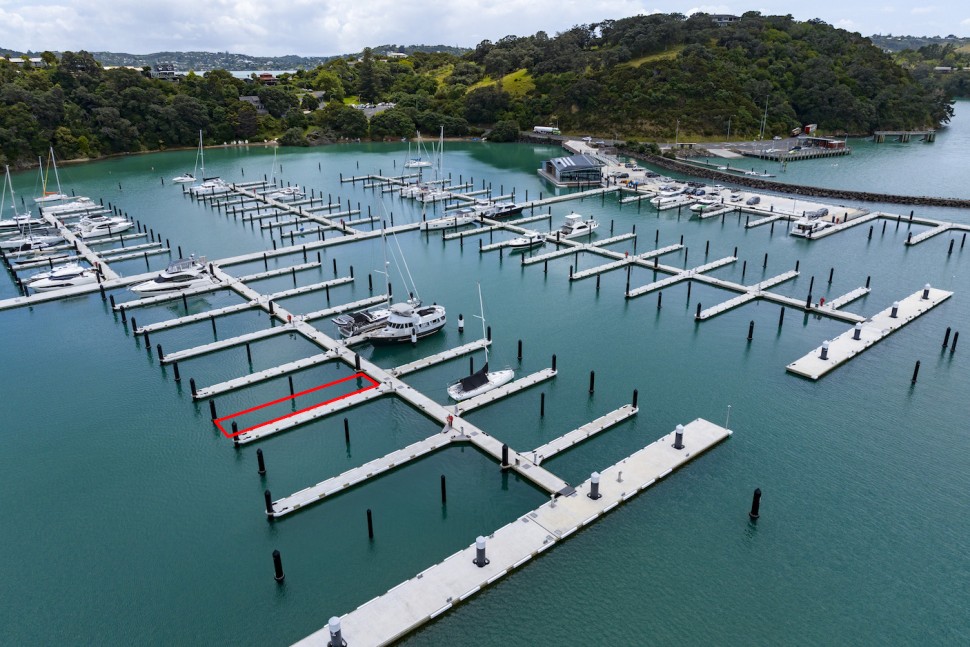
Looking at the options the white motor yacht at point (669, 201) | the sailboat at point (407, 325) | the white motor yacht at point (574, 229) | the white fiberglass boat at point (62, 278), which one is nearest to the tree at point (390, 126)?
the white motor yacht at point (669, 201)

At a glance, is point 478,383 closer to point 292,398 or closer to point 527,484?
point 527,484

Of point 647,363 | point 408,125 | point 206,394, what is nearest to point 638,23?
point 408,125

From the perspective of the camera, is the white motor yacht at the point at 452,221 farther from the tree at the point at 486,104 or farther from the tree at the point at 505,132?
the tree at the point at 486,104

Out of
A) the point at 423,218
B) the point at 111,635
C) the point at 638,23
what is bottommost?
the point at 111,635

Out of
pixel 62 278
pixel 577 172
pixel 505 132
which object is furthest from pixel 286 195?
pixel 505 132

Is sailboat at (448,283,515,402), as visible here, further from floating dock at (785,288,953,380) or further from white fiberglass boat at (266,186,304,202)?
white fiberglass boat at (266,186,304,202)

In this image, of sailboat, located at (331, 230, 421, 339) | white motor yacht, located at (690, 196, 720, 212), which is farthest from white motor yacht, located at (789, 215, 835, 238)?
sailboat, located at (331, 230, 421, 339)

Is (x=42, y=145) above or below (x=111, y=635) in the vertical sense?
above

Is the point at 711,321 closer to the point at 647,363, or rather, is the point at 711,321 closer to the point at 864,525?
Result: the point at 647,363
